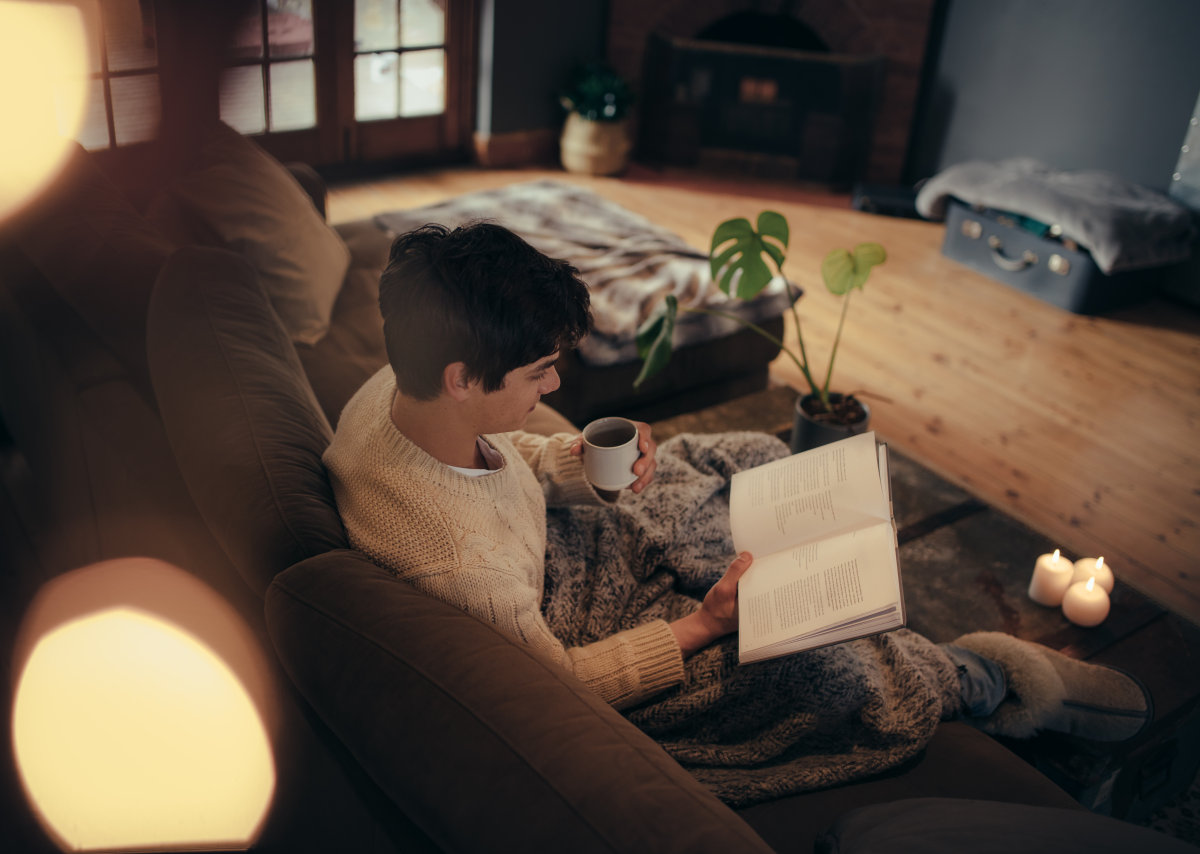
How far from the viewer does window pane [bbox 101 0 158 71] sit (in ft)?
11.8

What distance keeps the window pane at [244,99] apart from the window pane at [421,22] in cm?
74

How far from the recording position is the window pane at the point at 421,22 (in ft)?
14.4

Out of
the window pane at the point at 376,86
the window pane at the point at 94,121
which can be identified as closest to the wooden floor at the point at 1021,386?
the window pane at the point at 376,86

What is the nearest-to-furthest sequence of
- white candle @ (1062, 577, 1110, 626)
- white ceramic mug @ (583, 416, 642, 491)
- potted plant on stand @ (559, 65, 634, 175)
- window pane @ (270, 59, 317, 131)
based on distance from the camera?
white ceramic mug @ (583, 416, 642, 491), white candle @ (1062, 577, 1110, 626), window pane @ (270, 59, 317, 131), potted plant on stand @ (559, 65, 634, 175)

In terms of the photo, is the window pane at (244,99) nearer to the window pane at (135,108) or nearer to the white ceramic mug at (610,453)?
the window pane at (135,108)

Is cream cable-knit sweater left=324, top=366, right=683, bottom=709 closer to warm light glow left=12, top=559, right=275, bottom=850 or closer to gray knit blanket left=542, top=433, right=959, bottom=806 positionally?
gray knit blanket left=542, top=433, right=959, bottom=806

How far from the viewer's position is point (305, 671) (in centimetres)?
88

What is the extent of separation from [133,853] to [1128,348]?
3453 mm

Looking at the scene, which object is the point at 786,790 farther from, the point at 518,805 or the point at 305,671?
the point at 305,671

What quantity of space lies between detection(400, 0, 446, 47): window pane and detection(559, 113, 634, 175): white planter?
2.56 ft

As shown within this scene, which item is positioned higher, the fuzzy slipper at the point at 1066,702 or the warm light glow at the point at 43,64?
the warm light glow at the point at 43,64

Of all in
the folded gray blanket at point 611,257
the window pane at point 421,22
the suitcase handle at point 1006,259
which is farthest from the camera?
the window pane at point 421,22

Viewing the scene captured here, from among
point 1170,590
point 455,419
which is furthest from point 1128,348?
point 455,419

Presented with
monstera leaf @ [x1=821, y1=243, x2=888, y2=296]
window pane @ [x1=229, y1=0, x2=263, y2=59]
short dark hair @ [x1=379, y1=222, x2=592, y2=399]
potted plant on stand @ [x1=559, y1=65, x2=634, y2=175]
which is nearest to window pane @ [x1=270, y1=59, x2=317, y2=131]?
window pane @ [x1=229, y1=0, x2=263, y2=59]
